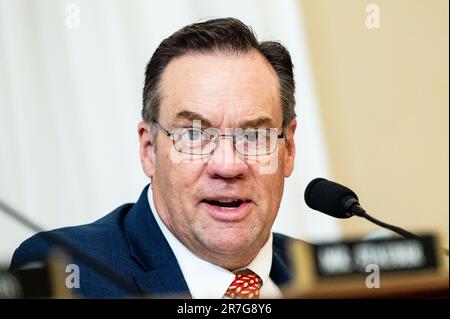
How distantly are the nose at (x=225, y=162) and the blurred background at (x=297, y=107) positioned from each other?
252mm

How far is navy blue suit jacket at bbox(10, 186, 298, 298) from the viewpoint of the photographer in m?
1.95

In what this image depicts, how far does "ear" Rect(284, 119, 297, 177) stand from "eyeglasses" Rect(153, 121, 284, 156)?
0.40 feet

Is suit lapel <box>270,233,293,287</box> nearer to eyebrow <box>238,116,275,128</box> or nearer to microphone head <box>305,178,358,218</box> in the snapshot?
microphone head <box>305,178,358,218</box>

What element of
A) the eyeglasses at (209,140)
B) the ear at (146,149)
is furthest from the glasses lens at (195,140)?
the ear at (146,149)

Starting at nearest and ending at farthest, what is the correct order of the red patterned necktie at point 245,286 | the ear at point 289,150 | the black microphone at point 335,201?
the black microphone at point 335,201, the red patterned necktie at point 245,286, the ear at point 289,150

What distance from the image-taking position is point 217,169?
1951 mm

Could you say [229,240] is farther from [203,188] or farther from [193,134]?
[193,134]

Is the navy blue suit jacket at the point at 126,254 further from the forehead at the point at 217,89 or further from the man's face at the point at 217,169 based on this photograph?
the forehead at the point at 217,89

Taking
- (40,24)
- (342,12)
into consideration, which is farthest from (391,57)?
(40,24)

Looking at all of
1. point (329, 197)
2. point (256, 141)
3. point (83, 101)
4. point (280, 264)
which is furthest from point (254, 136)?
point (83, 101)

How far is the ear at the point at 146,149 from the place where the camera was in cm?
206

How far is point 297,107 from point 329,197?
35 cm

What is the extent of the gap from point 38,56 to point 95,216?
43 centimetres
